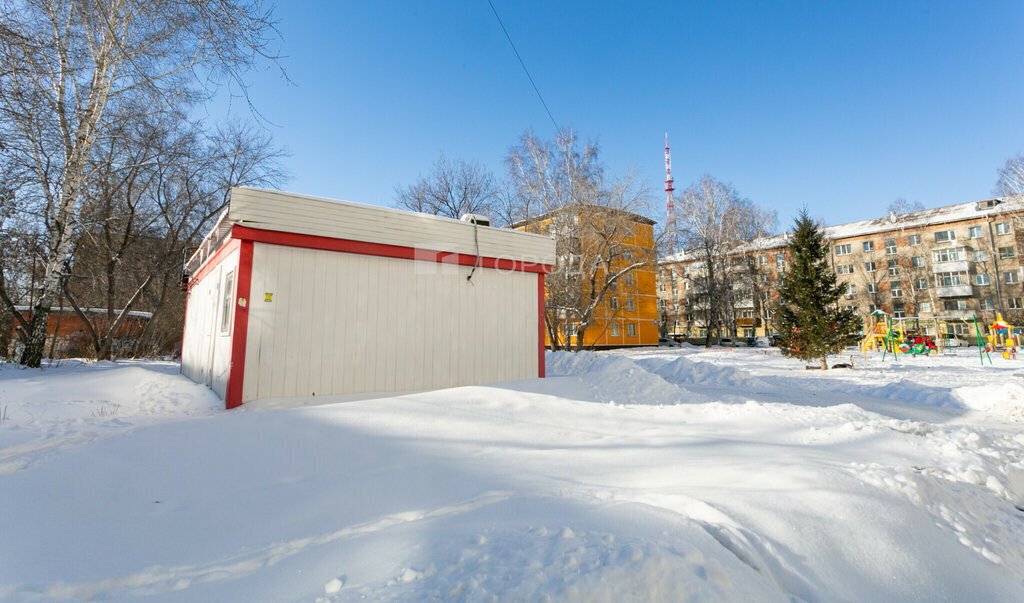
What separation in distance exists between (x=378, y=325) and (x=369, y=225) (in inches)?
63.9

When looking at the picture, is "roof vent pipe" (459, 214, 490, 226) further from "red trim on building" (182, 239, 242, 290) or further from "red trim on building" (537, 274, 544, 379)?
"red trim on building" (182, 239, 242, 290)

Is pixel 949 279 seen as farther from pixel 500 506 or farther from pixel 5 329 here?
pixel 5 329

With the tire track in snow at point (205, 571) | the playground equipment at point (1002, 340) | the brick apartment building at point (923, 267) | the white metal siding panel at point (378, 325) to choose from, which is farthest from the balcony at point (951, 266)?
the tire track in snow at point (205, 571)

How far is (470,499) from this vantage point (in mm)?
2826

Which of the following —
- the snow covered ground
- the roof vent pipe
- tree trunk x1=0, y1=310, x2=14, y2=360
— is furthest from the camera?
tree trunk x1=0, y1=310, x2=14, y2=360

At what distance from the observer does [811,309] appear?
1560 centimetres

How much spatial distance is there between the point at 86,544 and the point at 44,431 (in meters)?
3.82

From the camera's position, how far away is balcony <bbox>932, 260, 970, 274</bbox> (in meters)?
38.8

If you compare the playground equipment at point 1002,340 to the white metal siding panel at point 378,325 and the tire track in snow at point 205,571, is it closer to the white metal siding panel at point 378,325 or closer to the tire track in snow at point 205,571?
the white metal siding panel at point 378,325

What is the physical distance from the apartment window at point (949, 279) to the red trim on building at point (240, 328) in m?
54.5

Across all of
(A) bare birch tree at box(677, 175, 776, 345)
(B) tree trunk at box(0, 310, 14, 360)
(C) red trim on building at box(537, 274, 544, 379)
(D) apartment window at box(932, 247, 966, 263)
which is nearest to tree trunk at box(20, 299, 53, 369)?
(B) tree trunk at box(0, 310, 14, 360)

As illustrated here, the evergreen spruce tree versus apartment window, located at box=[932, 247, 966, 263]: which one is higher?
apartment window, located at box=[932, 247, 966, 263]

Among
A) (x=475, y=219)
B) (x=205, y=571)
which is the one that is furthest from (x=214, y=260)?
(x=205, y=571)

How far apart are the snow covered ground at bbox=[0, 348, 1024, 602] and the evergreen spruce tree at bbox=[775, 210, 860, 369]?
11.3 m
